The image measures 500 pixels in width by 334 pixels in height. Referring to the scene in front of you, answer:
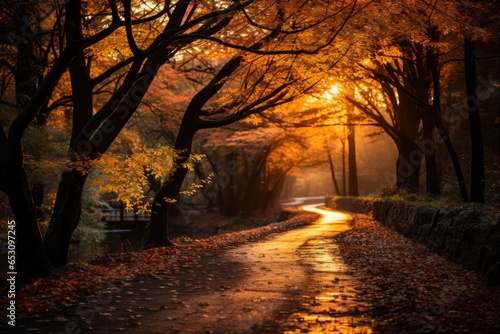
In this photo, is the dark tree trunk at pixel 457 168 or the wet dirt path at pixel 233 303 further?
the dark tree trunk at pixel 457 168

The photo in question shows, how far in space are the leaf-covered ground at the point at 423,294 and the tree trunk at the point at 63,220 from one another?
5.99 meters

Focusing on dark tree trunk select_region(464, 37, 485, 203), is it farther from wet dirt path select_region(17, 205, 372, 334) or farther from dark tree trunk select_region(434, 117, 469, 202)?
wet dirt path select_region(17, 205, 372, 334)

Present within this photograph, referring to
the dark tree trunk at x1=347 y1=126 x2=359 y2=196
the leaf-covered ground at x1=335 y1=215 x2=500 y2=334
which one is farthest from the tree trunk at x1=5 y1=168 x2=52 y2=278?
the dark tree trunk at x1=347 y1=126 x2=359 y2=196

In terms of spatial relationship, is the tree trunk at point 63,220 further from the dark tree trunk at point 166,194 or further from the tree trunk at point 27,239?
the dark tree trunk at point 166,194

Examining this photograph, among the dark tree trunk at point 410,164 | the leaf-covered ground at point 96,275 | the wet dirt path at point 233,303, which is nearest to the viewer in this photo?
the wet dirt path at point 233,303

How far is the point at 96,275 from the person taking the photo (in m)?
9.20

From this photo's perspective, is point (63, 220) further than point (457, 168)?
No

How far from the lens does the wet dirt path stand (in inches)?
233

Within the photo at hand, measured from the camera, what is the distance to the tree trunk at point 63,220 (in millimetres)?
10188

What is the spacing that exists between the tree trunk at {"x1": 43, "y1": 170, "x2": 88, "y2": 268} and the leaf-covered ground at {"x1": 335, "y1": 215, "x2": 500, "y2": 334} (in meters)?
5.99

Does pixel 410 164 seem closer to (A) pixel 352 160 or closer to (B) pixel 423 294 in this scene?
(B) pixel 423 294

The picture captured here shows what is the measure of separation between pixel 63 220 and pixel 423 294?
7216 mm

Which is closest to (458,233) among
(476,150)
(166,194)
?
(476,150)

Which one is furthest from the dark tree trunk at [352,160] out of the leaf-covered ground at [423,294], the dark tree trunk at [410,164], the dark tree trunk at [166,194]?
the leaf-covered ground at [423,294]
